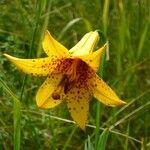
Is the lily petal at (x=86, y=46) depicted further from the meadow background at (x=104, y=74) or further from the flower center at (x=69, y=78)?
the meadow background at (x=104, y=74)

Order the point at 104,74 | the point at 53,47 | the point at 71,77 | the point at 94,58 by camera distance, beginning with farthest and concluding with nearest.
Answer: the point at 104,74
the point at 71,77
the point at 53,47
the point at 94,58

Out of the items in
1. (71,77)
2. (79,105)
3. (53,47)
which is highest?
(53,47)

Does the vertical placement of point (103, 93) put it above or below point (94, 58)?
below

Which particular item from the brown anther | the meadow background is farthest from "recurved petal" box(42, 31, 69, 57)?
the meadow background

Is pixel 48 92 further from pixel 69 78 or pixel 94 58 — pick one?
pixel 94 58

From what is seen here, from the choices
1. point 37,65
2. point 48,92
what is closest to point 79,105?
point 48,92

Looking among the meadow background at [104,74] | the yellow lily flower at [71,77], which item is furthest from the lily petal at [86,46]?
the meadow background at [104,74]

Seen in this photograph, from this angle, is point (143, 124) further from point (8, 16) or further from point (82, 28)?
point (8, 16)
